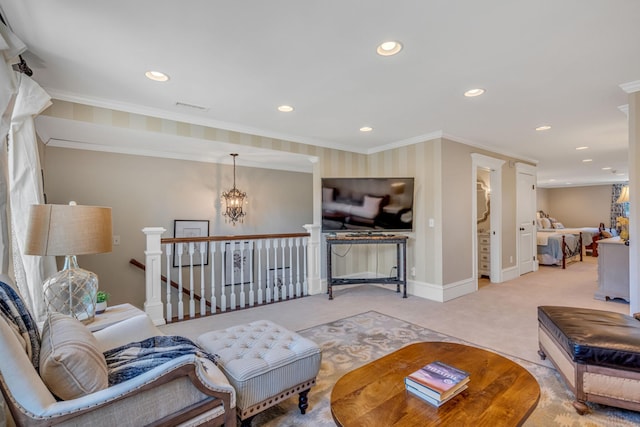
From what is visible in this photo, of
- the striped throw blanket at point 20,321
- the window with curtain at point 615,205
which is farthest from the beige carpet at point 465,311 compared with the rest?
the window with curtain at point 615,205

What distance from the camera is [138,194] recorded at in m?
4.79

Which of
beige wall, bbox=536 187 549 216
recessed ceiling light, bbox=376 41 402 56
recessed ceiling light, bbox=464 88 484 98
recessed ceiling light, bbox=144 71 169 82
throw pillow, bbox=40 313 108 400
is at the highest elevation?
recessed ceiling light, bbox=464 88 484 98

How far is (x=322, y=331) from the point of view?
10.3ft

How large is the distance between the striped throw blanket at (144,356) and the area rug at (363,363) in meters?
0.68

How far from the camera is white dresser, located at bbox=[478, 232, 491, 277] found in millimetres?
5612

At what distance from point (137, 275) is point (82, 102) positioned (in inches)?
106

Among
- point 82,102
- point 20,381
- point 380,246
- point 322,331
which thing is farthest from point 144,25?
point 380,246

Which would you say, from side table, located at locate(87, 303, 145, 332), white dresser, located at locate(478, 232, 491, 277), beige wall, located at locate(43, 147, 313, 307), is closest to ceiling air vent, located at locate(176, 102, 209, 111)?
side table, located at locate(87, 303, 145, 332)

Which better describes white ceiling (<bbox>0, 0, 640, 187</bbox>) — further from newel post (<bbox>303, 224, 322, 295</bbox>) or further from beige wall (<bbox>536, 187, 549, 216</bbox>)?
beige wall (<bbox>536, 187, 549, 216</bbox>)

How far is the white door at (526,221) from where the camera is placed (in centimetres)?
586

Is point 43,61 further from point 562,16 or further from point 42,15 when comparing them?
point 562,16

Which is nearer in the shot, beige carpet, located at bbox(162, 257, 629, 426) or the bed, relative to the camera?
beige carpet, located at bbox(162, 257, 629, 426)

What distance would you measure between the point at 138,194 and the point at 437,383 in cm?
491

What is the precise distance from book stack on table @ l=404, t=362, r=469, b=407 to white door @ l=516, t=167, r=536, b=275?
5.35 m
